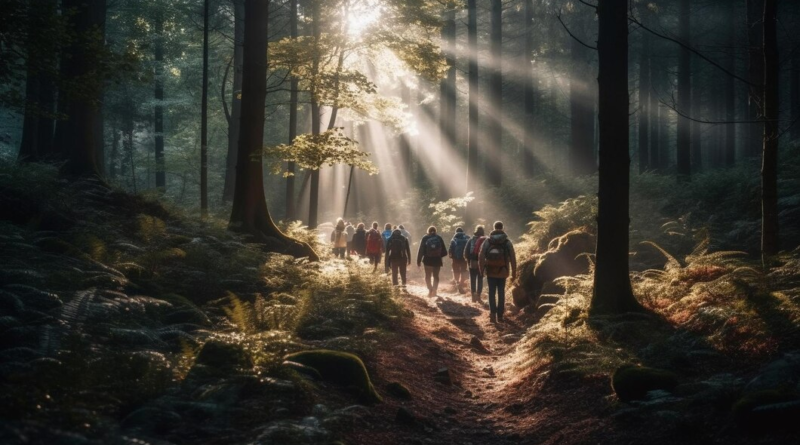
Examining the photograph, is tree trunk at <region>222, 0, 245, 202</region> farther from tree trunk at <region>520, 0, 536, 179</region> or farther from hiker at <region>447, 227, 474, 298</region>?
tree trunk at <region>520, 0, 536, 179</region>

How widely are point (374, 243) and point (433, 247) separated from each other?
2.94 m

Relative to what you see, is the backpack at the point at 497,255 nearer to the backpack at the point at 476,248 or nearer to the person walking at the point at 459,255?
the backpack at the point at 476,248

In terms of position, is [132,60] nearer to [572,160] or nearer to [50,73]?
[50,73]

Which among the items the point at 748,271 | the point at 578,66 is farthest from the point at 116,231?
the point at 578,66

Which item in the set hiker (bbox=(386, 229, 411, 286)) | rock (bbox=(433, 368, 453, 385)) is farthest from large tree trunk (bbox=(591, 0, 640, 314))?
hiker (bbox=(386, 229, 411, 286))

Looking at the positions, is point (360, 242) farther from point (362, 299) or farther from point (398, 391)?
point (398, 391)

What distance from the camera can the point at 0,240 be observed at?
7.52 metres

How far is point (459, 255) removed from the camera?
18734mm

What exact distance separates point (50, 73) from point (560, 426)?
29.2 ft

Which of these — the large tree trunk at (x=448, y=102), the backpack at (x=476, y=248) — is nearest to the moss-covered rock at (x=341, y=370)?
the backpack at (x=476, y=248)

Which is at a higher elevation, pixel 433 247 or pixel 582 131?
pixel 582 131

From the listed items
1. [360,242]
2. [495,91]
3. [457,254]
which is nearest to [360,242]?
[360,242]

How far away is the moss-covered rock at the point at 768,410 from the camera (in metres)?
4.26

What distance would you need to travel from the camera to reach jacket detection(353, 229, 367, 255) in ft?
68.4
